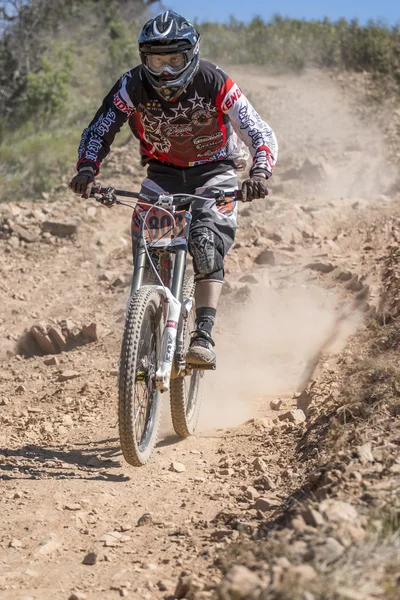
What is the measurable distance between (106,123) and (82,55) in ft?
55.4

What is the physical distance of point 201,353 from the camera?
4.35 metres

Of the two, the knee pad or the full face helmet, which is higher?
the full face helmet

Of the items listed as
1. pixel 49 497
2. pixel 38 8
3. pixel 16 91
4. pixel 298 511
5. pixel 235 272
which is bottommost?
pixel 49 497

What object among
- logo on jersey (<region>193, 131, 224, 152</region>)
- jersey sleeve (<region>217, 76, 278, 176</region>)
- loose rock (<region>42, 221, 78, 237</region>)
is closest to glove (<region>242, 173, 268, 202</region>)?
jersey sleeve (<region>217, 76, 278, 176</region>)

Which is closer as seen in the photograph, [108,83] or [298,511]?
[298,511]

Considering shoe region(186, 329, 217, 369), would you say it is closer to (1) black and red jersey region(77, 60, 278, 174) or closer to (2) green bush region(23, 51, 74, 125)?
(1) black and red jersey region(77, 60, 278, 174)

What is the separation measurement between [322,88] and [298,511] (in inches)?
567

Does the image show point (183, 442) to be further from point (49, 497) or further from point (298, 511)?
point (298, 511)

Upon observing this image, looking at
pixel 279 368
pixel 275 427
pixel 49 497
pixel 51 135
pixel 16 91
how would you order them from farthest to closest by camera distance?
pixel 16 91
pixel 51 135
pixel 279 368
pixel 275 427
pixel 49 497

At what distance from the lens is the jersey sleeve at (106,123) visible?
460cm

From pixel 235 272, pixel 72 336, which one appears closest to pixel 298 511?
pixel 72 336

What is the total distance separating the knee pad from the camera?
4457 mm

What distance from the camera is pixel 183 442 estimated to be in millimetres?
4891

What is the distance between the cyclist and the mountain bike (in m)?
0.12
